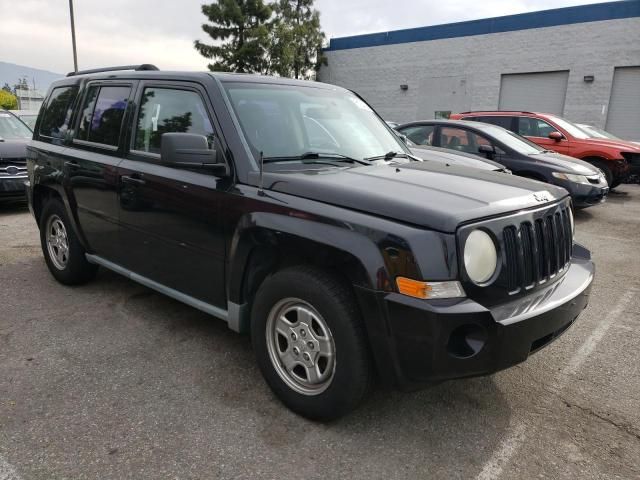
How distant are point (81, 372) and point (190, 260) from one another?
977 mm

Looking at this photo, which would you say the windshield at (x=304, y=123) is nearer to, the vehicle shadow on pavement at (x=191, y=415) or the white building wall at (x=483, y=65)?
the vehicle shadow on pavement at (x=191, y=415)

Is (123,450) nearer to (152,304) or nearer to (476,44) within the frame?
(152,304)

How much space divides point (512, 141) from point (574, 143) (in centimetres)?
258

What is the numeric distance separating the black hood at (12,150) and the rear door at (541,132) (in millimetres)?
9589

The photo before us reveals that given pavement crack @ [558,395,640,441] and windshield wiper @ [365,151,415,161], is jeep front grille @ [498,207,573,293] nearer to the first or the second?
pavement crack @ [558,395,640,441]

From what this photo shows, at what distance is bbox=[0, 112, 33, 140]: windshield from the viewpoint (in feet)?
28.8

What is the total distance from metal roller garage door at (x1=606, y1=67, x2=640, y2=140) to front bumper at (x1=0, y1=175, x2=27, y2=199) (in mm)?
21087

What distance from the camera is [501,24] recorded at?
2283cm

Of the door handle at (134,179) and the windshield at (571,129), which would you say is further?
the windshield at (571,129)

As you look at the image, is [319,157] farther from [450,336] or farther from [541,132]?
[541,132]

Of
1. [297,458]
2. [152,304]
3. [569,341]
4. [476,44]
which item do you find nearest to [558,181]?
[569,341]

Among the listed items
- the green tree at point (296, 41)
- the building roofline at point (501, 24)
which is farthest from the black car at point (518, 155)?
the green tree at point (296, 41)

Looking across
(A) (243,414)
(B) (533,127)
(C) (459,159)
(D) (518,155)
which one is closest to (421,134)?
(D) (518,155)

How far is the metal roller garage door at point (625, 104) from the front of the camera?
64.1ft
